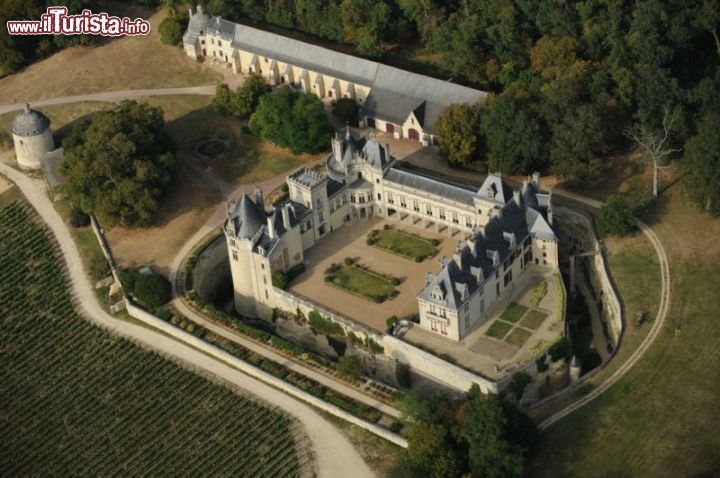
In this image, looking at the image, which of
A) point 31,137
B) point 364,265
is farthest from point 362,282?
point 31,137

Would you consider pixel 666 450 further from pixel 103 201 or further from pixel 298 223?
pixel 103 201

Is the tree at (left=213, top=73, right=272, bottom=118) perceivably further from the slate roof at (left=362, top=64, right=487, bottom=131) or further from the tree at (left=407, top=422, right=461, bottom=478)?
the tree at (left=407, top=422, right=461, bottom=478)

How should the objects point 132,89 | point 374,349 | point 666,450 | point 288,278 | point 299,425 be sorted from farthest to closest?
point 132,89 → point 288,278 → point 374,349 → point 299,425 → point 666,450

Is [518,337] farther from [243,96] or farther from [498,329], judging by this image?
[243,96]

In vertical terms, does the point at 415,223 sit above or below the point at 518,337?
above

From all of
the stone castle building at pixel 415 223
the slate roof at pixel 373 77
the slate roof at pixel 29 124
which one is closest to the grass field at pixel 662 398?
the stone castle building at pixel 415 223

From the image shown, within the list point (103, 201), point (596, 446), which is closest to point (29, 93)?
point (103, 201)

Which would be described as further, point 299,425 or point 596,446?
point 299,425
